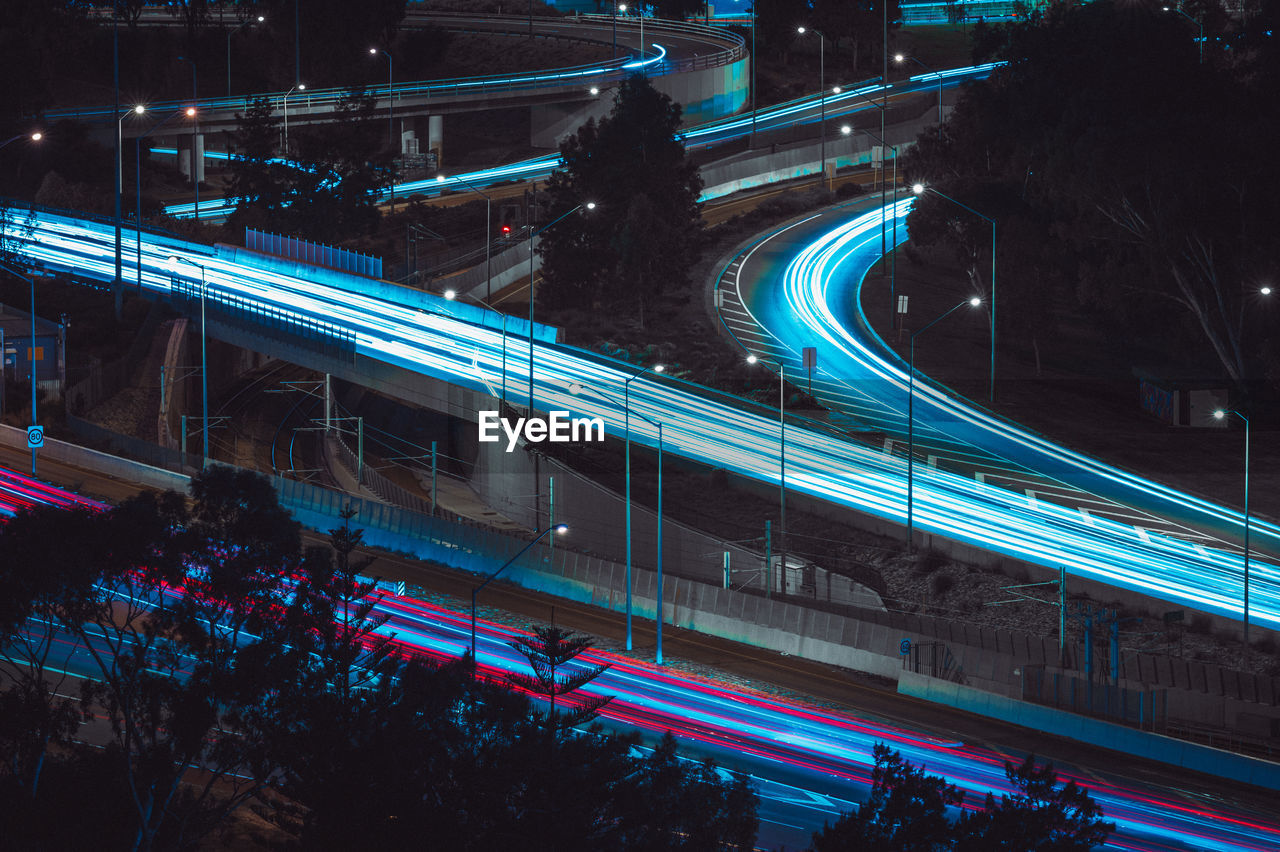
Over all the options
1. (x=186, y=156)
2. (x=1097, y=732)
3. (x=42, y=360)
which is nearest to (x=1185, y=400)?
(x=1097, y=732)

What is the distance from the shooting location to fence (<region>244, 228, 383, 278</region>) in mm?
86125

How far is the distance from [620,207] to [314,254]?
16101 mm

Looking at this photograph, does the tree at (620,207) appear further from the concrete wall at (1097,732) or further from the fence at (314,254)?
the concrete wall at (1097,732)

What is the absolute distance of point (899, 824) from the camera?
27547 millimetres

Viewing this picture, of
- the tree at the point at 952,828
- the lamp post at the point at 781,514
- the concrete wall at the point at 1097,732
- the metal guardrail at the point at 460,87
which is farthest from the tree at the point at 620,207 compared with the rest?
the tree at the point at 952,828

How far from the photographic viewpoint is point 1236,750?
43688 millimetres

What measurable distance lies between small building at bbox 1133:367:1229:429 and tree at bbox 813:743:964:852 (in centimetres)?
5116

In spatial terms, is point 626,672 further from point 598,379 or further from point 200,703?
point 598,379

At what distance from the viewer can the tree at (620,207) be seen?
85.8m

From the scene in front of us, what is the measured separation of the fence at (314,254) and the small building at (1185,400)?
3822 cm

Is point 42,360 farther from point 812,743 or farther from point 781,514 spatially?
point 812,743

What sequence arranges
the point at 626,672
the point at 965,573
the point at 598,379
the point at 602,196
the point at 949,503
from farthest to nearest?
the point at 602,196 < the point at 598,379 < the point at 949,503 < the point at 965,573 < the point at 626,672

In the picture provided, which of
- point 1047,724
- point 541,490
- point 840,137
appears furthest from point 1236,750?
point 840,137

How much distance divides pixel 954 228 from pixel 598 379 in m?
24.5
